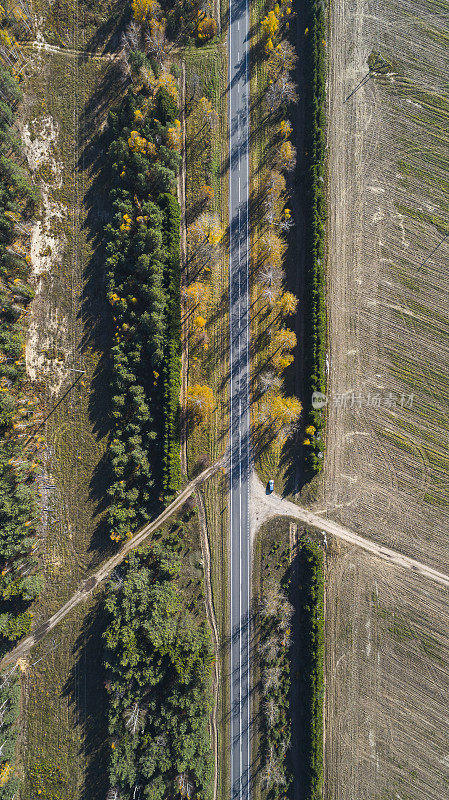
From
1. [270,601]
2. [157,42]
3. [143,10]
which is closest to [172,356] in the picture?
[270,601]

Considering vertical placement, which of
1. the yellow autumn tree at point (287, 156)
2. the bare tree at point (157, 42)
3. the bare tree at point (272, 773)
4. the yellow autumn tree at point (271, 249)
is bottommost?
the bare tree at point (272, 773)

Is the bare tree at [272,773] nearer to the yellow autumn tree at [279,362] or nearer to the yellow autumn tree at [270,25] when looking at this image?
the yellow autumn tree at [279,362]

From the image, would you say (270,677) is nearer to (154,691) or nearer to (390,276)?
(154,691)

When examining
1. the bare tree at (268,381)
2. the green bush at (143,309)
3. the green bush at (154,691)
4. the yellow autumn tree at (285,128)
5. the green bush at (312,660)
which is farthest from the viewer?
the bare tree at (268,381)

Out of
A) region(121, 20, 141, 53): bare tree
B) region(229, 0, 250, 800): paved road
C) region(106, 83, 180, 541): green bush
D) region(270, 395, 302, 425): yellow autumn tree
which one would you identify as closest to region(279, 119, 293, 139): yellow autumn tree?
region(229, 0, 250, 800): paved road

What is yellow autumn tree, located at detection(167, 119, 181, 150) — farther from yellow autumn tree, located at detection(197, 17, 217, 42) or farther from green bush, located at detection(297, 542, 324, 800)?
green bush, located at detection(297, 542, 324, 800)

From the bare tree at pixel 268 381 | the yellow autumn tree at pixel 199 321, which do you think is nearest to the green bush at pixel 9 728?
the bare tree at pixel 268 381
